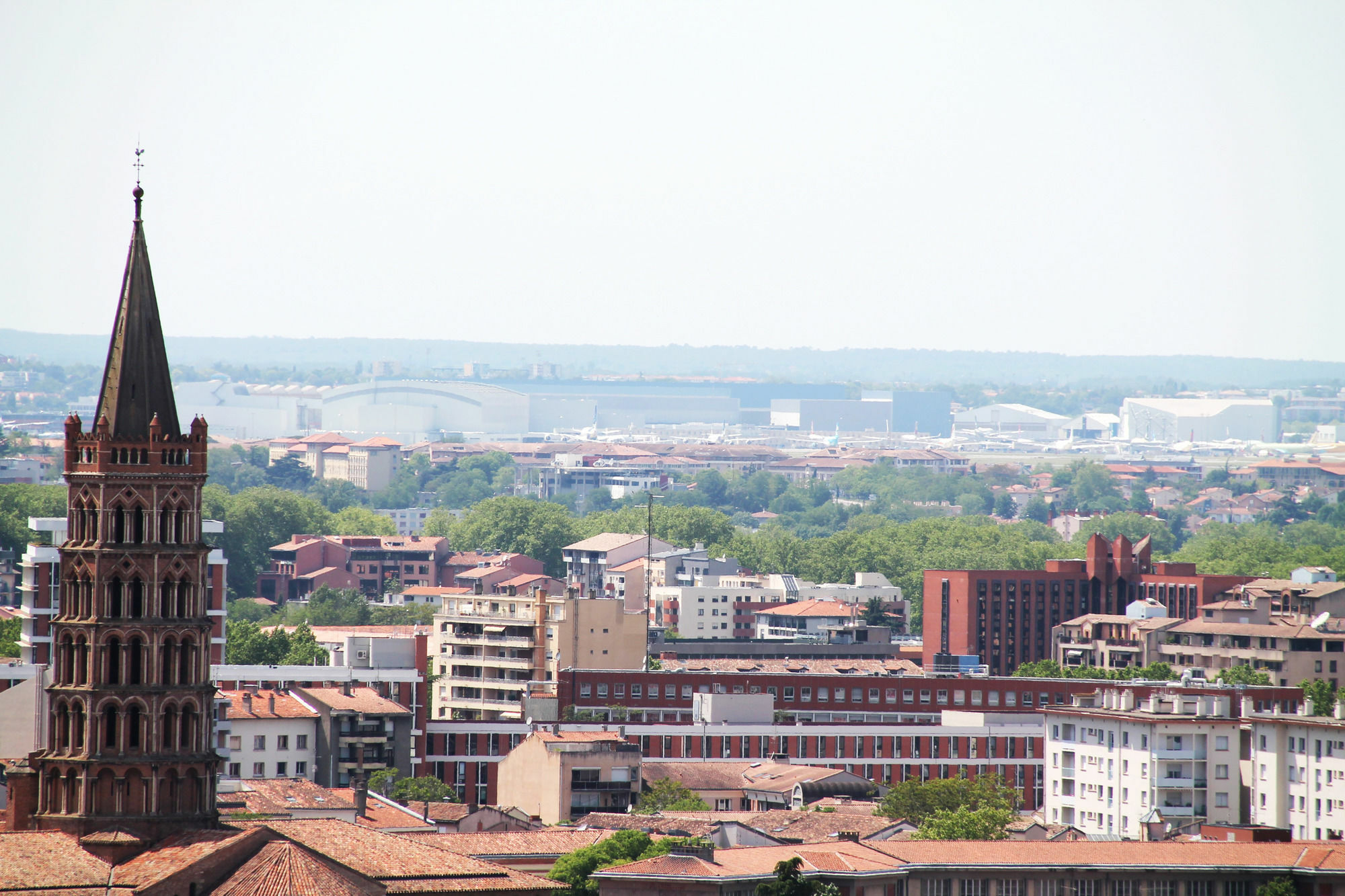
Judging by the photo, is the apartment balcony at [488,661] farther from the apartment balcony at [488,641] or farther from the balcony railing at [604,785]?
the balcony railing at [604,785]

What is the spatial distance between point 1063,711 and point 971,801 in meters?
5.17

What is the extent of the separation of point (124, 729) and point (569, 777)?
30.8 m

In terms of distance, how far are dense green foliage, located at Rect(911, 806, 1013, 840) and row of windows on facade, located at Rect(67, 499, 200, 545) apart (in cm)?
2216

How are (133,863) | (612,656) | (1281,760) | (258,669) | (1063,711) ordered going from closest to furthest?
(133,863) < (1281,760) < (1063,711) < (258,669) < (612,656)

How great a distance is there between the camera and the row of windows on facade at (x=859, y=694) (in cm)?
8725

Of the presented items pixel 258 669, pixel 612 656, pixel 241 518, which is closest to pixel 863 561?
pixel 241 518

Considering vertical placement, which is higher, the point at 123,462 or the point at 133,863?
the point at 123,462

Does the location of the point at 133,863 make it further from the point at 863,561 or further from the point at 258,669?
the point at 863,561

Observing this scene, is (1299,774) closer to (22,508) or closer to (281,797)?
(281,797)

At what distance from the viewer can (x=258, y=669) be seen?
81.8 meters

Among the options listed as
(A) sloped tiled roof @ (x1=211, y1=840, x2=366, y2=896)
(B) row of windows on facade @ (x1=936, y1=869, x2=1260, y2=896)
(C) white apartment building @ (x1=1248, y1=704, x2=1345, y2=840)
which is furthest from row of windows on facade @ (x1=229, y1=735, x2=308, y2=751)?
(A) sloped tiled roof @ (x1=211, y1=840, x2=366, y2=896)

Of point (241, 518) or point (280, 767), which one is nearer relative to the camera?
point (280, 767)

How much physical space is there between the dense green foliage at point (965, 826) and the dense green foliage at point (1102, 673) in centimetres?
3381

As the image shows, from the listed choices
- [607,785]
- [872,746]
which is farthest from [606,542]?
[607,785]
